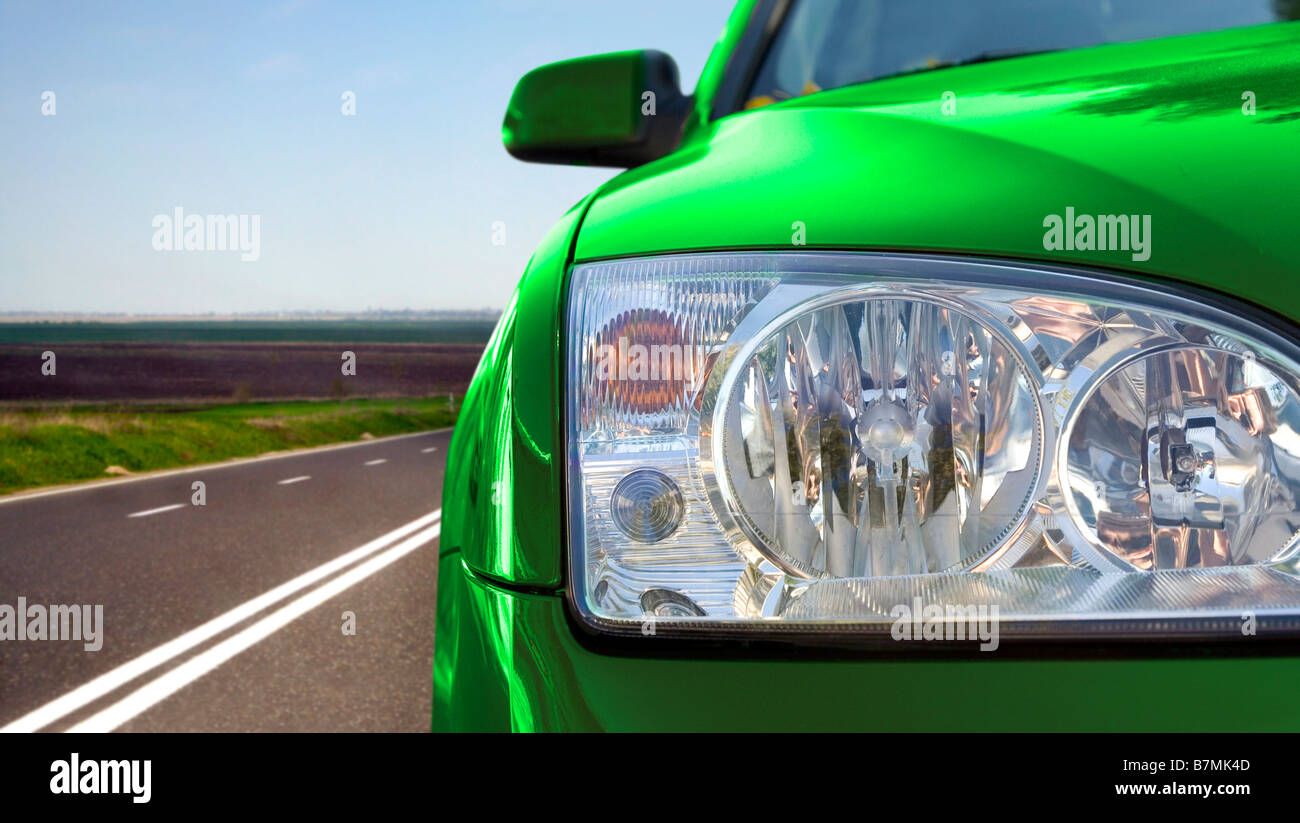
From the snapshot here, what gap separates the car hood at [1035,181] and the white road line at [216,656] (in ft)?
9.72

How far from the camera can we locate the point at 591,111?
1.89m

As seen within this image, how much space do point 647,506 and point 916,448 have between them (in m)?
0.25

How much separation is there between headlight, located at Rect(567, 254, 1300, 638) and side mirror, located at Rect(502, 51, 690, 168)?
104 centimetres

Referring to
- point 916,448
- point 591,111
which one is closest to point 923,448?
point 916,448

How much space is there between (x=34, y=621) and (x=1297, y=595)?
18.8 ft

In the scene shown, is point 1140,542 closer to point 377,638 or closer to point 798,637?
point 798,637

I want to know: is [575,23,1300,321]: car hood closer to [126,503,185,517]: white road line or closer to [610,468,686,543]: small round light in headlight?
[610,468,686,543]: small round light in headlight

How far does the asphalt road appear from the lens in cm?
372

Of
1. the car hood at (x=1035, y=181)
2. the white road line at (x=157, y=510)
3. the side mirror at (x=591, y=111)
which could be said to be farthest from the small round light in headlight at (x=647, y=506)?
the white road line at (x=157, y=510)

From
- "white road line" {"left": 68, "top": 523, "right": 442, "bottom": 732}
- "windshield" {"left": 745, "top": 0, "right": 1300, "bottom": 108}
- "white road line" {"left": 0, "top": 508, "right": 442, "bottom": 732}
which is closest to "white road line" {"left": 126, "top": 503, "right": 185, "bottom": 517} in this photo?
"white road line" {"left": 0, "top": 508, "right": 442, "bottom": 732}

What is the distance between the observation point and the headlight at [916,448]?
2.77ft

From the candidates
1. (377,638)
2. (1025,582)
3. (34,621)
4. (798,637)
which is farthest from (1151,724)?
(34,621)

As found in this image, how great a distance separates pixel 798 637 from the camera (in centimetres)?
85

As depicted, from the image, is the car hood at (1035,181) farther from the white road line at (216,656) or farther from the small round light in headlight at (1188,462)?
the white road line at (216,656)
